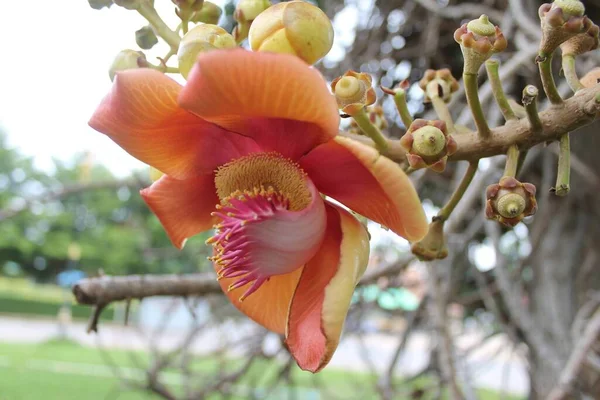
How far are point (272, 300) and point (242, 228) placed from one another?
0.51 ft

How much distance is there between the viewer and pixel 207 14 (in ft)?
2.20

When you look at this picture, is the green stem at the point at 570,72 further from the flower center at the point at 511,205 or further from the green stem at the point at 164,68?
the green stem at the point at 164,68

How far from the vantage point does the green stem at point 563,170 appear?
485 mm

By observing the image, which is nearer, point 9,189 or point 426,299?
point 426,299

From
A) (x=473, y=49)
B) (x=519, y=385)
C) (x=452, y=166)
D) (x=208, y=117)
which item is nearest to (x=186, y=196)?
(x=208, y=117)

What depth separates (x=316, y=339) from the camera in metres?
0.52

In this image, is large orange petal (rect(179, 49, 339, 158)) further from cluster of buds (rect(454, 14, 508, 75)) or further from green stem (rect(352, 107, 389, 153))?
cluster of buds (rect(454, 14, 508, 75))

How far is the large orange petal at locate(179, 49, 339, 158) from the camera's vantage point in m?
0.44

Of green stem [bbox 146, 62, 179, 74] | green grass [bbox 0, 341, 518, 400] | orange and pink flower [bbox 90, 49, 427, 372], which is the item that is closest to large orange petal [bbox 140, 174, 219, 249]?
orange and pink flower [bbox 90, 49, 427, 372]

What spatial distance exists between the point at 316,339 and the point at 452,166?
6.55 feet

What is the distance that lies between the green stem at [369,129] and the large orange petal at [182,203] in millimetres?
198

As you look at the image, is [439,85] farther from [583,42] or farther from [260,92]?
[260,92]

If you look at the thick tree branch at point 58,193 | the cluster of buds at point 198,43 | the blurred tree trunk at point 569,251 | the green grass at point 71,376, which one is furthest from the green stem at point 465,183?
the green grass at point 71,376

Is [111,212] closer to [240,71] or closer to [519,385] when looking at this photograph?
[519,385]
